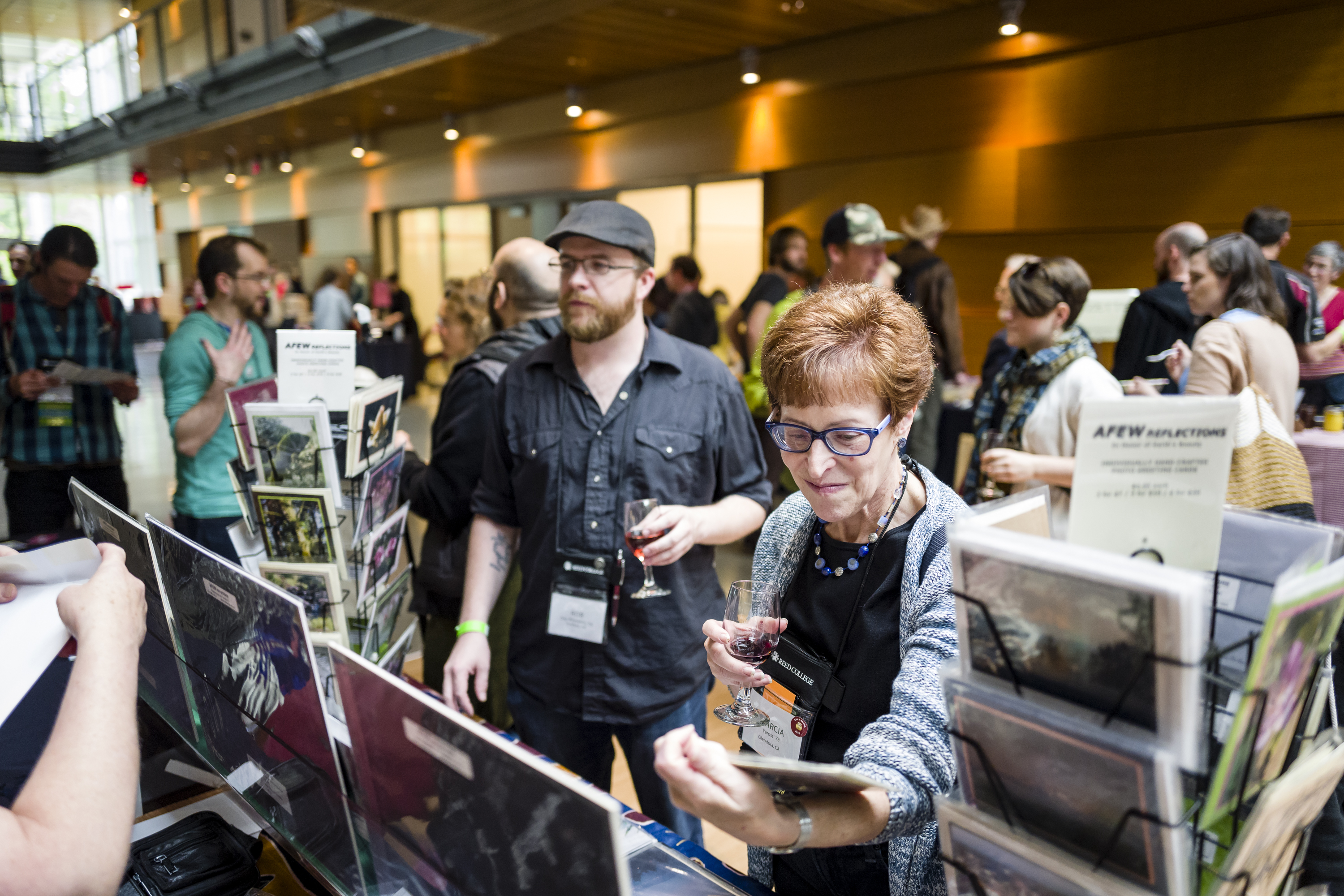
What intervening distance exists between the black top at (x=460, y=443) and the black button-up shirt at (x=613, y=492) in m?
0.27

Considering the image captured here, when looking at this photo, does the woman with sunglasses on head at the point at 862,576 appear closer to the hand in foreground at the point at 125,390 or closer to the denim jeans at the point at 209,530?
the denim jeans at the point at 209,530

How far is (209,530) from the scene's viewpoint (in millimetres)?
2607

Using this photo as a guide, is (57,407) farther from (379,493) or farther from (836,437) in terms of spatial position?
(836,437)

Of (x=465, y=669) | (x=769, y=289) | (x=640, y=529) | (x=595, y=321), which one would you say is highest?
(x=769, y=289)

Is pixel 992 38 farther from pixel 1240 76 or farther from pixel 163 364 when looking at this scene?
pixel 163 364

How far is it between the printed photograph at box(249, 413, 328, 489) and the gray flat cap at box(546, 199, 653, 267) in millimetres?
684

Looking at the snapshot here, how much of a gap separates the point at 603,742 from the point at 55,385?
9.28ft

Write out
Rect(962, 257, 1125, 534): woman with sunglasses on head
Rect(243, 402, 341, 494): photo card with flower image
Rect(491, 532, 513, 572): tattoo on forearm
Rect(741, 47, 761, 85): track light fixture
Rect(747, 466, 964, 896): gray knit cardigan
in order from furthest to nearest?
Rect(741, 47, 761, 85): track light fixture → Rect(962, 257, 1125, 534): woman with sunglasses on head → Rect(491, 532, 513, 572): tattoo on forearm → Rect(243, 402, 341, 494): photo card with flower image → Rect(747, 466, 964, 896): gray knit cardigan

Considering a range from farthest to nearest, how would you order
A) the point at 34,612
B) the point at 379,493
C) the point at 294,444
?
1. the point at 379,493
2. the point at 294,444
3. the point at 34,612

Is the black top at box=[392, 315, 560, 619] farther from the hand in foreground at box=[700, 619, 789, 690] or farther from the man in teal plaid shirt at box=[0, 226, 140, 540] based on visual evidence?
the man in teal plaid shirt at box=[0, 226, 140, 540]

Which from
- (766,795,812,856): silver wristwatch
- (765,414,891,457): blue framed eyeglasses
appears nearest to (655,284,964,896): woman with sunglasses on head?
(765,414,891,457): blue framed eyeglasses

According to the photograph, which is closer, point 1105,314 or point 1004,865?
point 1004,865

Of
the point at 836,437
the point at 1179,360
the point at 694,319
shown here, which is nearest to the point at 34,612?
the point at 836,437

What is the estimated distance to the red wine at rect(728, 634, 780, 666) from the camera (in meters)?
1.31
